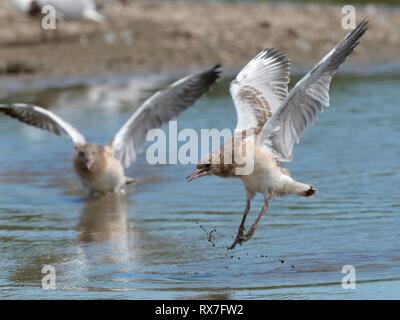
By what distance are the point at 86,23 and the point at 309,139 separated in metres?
8.12

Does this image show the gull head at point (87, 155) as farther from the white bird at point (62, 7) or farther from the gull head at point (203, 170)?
the white bird at point (62, 7)

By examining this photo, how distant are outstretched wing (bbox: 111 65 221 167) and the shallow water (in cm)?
41

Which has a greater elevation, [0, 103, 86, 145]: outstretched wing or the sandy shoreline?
the sandy shoreline

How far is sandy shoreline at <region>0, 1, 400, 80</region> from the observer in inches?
702

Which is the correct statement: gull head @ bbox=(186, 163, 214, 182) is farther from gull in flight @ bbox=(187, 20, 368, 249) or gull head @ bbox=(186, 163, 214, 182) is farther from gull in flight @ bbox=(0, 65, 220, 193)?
gull in flight @ bbox=(0, 65, 220, 193)

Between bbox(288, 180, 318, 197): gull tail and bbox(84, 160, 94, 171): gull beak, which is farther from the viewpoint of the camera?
bbox(84, 160, 94, 171): gull beak

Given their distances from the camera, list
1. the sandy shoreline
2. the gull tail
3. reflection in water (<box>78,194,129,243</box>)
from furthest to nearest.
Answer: the sandy shoreline, reflection in water (<box>78,194,129,243</box>), the gull tail

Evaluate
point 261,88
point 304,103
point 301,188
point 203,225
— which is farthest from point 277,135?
point 203,225

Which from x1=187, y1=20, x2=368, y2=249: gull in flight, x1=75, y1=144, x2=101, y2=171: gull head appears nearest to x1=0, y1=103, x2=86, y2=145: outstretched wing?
x1=75, y1=144, x2=101, y2=171: gull head

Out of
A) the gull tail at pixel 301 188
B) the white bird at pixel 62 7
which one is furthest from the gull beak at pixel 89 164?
the white bird at pixel 62 7

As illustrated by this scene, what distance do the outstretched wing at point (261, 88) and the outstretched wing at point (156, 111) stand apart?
5.59 feet
